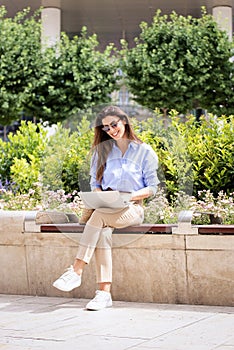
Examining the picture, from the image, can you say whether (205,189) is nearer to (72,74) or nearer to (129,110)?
(129,110)

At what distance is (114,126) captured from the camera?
539 centimetres

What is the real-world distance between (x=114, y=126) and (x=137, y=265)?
1.11 metres

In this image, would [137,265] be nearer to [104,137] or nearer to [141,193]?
[141,193]

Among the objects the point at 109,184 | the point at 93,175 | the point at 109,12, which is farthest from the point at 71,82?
the point at 109,184

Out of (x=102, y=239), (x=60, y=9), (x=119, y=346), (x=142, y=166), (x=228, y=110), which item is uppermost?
(x=60, y=9)

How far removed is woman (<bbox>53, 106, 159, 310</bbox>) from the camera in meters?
5.16

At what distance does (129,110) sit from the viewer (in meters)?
6.31

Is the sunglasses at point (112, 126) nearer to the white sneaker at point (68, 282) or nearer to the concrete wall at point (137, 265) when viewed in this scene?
the concrete wall at point (137, 265)

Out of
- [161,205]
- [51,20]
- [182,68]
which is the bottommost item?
[161,205]

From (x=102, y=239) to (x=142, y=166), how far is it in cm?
65

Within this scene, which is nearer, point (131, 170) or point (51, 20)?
point (131, 170)

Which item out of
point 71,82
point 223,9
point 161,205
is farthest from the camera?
point 223,9

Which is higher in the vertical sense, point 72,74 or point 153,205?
point 72,74

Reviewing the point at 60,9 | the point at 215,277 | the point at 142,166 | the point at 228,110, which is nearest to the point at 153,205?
the point at 142,166
